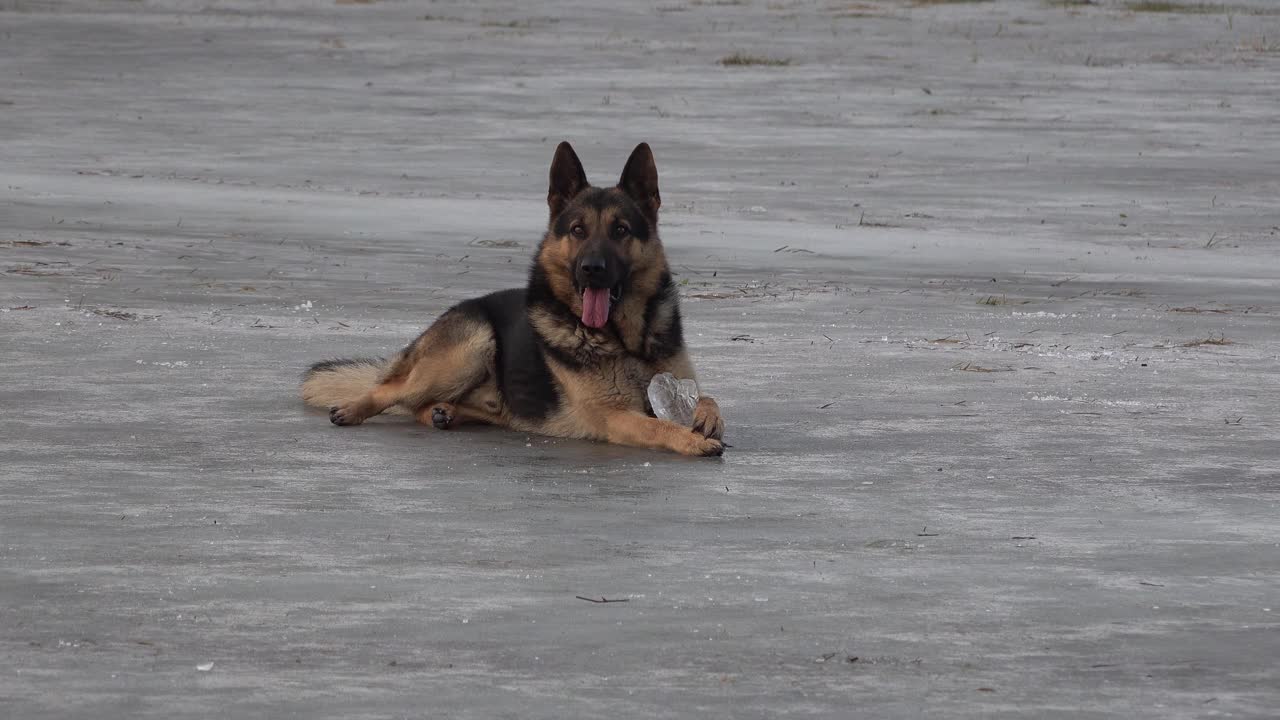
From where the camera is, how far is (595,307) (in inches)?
367

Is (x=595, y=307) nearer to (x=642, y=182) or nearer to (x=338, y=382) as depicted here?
(x=642, y=182)

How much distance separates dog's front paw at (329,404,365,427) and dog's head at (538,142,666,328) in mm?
1072

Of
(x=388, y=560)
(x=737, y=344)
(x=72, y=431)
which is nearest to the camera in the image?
(x=388, y=560)

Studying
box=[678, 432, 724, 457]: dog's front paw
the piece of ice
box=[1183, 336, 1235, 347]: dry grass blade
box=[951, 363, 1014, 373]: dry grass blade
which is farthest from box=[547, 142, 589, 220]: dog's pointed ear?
box=[1183, 336, 1235, 347]: dry grass blade

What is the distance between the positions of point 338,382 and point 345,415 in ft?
0.98

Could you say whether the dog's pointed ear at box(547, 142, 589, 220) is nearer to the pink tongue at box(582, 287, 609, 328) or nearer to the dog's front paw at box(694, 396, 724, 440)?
the pink tongue at box(582, 287, 609, 328)

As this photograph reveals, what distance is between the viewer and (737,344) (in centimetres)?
1168

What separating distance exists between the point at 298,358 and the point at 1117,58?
2440cm

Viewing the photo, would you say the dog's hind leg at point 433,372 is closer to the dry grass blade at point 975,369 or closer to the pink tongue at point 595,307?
Result: the pink tongue at point 595,307

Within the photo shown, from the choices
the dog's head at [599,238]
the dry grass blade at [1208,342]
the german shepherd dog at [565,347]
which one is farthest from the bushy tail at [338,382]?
the dry grass blade at [1208,342]

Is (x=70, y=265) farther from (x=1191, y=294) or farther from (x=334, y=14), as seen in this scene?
(x=334, y=14)

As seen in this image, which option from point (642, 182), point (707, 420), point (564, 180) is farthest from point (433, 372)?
point (707, 420)

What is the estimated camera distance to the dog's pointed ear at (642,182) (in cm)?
955

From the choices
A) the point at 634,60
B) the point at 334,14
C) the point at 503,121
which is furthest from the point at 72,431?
the point at 334,14
